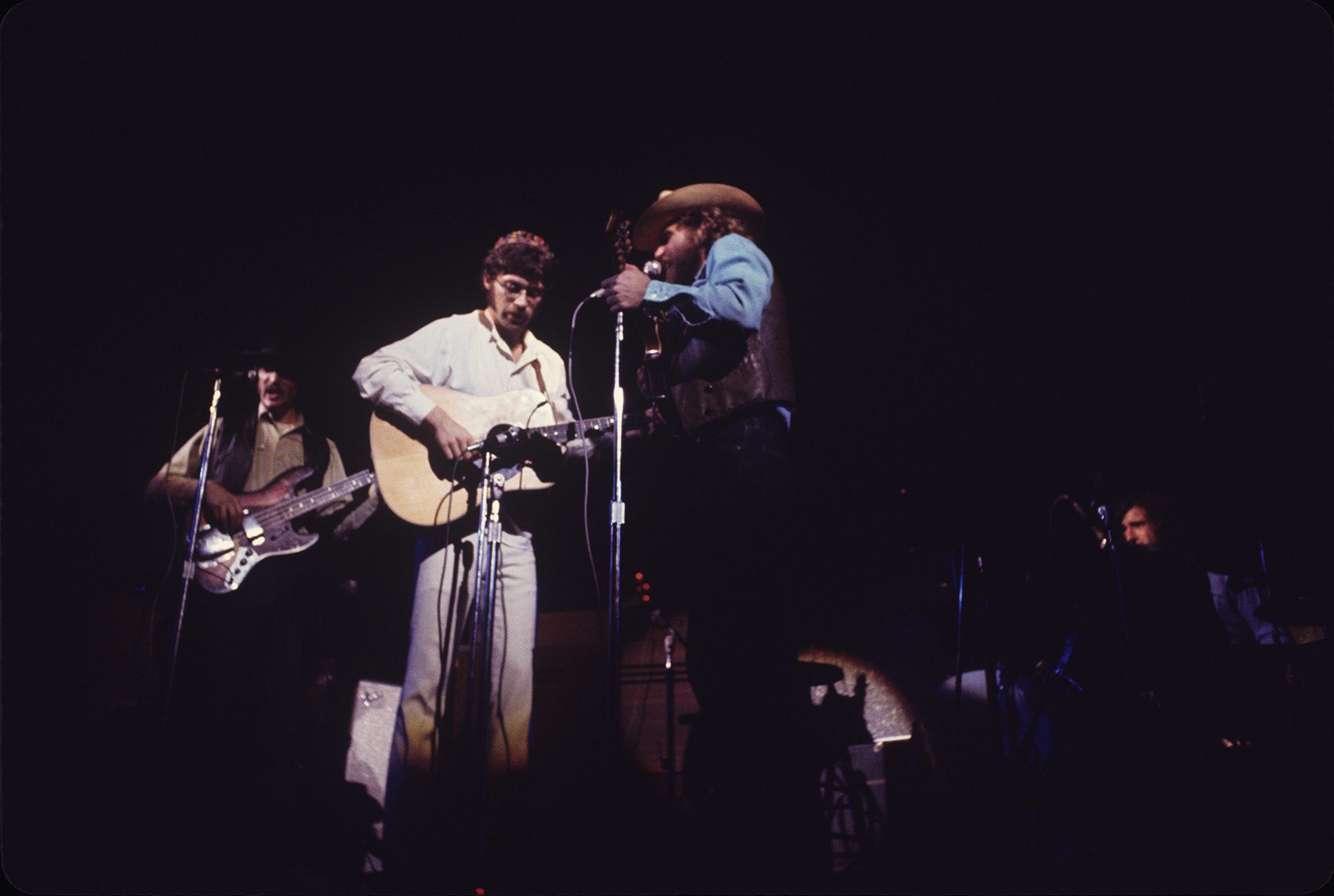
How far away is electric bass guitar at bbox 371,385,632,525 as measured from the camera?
10.7ft

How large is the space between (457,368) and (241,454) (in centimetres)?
127

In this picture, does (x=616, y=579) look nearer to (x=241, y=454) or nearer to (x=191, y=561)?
(x=191, y=561)

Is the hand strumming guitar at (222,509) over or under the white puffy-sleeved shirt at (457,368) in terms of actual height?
under

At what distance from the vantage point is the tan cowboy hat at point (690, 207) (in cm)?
333

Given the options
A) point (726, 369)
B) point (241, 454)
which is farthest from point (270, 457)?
point (726, 369)

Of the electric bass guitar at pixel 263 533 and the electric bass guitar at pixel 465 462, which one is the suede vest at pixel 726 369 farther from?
the electric bass guitar at pixel 263 533

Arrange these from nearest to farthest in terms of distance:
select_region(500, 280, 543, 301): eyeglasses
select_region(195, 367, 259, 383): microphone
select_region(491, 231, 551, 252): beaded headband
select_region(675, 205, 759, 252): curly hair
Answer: select_region(675, 205, 759, 252): curly hair
select_region(195, 367, 259, 383): microphone
select_region(500, 280, 543, 301): eyeglasses
select_region(491, 231, 551, 252): beaded headband

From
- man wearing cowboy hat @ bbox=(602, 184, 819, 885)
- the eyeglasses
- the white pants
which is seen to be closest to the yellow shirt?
Result: the white pants

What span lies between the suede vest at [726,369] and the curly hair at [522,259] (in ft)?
5.97

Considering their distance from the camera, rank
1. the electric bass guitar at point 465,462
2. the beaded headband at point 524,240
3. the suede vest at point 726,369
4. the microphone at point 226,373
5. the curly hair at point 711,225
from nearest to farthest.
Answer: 1. the suede vest at point 726,369
2. the curly hair at point 711,225
3. the electric bass guitar at point 465,462
4. the microphone at point 226,373
5. the beaded headband at point 524,240

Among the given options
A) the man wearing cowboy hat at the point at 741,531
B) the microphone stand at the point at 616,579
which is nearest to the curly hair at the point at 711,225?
the man wearing cowboy hat at the point at 741,531

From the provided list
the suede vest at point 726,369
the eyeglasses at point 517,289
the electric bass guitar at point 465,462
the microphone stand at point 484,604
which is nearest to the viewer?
the suede vest at point 726,369

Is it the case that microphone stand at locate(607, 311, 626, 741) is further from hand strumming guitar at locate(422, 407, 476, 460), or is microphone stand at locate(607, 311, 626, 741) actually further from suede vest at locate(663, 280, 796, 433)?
hand strumming guitar at locate(422, 407, 476, 460)

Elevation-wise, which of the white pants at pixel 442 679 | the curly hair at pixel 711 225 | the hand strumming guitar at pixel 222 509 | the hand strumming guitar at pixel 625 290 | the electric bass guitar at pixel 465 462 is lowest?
the white pants at pixel 442 679
